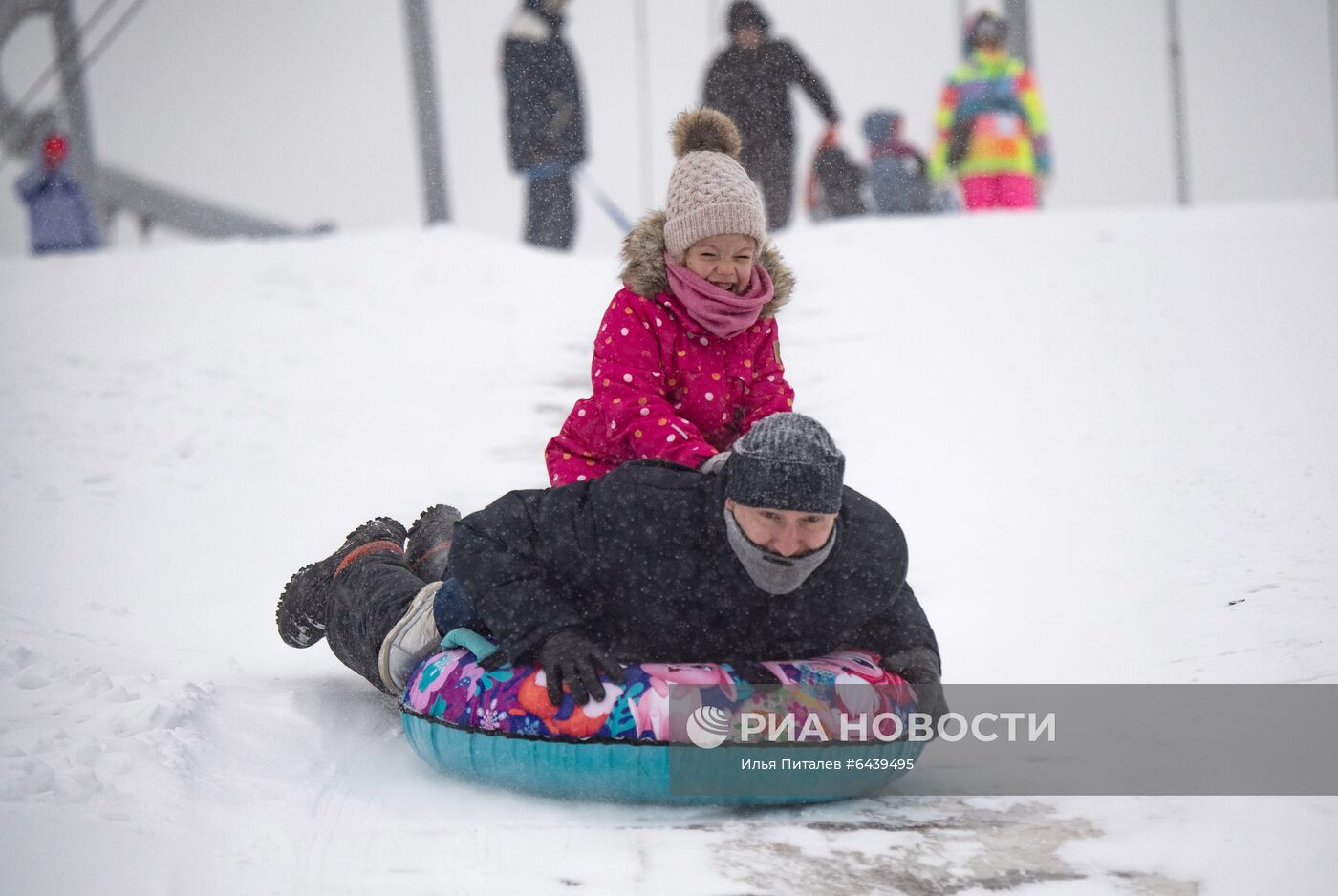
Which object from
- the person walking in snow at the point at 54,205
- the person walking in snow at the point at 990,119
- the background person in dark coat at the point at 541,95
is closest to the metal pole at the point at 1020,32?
the person walking in snow at the point at 990,119

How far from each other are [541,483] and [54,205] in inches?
275

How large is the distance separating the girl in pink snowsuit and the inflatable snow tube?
0.61m

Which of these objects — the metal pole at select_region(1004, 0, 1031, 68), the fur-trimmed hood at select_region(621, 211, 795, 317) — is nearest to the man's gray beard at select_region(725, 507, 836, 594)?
the fur-trimmed hood at select_region(621, 211, 795, 317)

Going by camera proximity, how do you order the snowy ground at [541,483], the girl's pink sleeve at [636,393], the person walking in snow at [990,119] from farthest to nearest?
the person walking in snow at [990,119]
the girl's pink sleeve at [636,393]
the snowy ground at [541,483]

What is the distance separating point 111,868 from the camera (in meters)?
2.10

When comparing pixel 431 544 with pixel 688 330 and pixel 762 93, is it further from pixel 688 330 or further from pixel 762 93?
pixel 762 93

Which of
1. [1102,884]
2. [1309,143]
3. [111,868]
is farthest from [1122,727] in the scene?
[1309,143]

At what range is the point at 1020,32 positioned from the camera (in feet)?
34.7

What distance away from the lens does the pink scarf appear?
3.18 meters

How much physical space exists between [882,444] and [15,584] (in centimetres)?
330

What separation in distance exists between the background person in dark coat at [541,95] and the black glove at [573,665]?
20.1ft

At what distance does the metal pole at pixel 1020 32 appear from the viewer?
10570mm

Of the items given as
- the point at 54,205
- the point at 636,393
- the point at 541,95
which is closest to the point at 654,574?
the point at 636,393

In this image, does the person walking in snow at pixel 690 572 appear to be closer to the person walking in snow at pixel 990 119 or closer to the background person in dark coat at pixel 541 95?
the background person in dark coat at pixel 541 95
